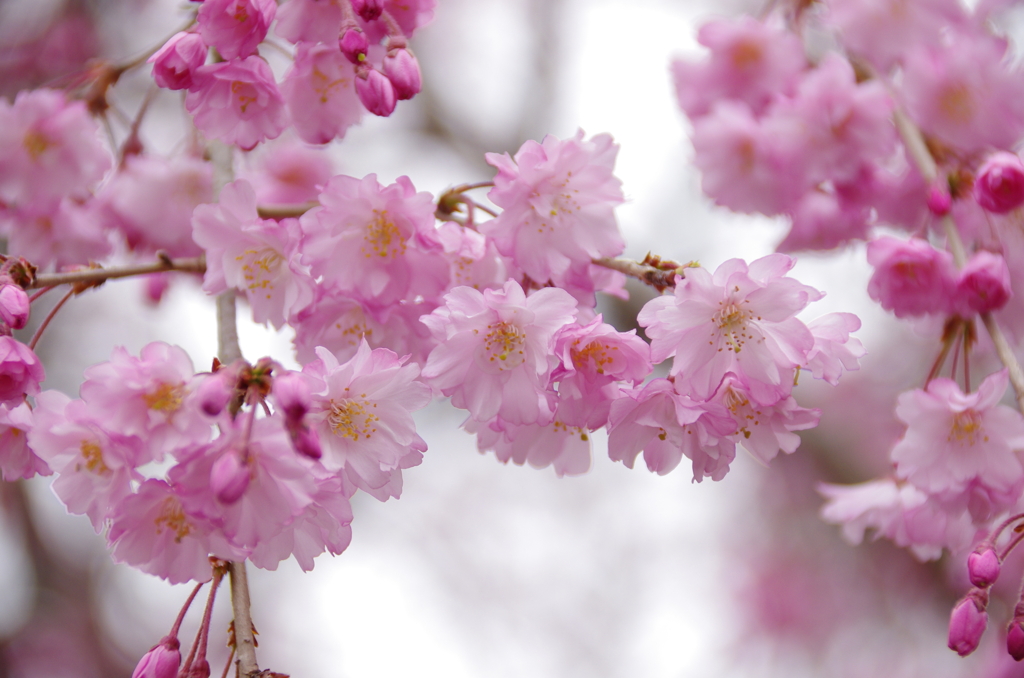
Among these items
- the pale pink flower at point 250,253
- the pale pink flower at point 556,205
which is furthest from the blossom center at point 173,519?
the pale pink flower at point 556,205

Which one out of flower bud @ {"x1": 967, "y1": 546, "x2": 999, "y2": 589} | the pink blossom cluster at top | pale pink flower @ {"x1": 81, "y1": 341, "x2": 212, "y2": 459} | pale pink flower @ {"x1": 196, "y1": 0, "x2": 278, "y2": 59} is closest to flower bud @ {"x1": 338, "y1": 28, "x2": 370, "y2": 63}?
the pink blossom cluster at top

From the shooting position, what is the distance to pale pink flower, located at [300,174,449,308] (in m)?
1.20

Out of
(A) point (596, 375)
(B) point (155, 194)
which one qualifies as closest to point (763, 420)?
(A) point (596, 375)

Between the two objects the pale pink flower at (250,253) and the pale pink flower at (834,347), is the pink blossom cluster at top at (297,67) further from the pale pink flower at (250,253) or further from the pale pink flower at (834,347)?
the pale pink flower at (834,347)

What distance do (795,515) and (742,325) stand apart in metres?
5.76

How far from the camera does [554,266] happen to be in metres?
1.19

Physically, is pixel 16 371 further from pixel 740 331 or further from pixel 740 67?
pixel 740 67

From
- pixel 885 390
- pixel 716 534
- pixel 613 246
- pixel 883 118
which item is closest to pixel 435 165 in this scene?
pixel 883 118

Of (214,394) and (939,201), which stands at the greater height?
(214,394)

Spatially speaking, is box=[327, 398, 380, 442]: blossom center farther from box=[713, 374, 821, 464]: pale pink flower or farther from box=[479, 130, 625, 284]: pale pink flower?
box=[713, 374, 821, 464]: pale pink flower

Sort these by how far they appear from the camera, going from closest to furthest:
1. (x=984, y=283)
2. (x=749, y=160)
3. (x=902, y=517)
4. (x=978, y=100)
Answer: (x=984, y=283) → (x=902, y=517) → (x=978, y=100) → (x=749, y=160)

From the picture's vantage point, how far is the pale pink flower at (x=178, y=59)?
45.7 inches

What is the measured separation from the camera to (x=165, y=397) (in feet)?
3.25

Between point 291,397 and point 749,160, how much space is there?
1.66m
